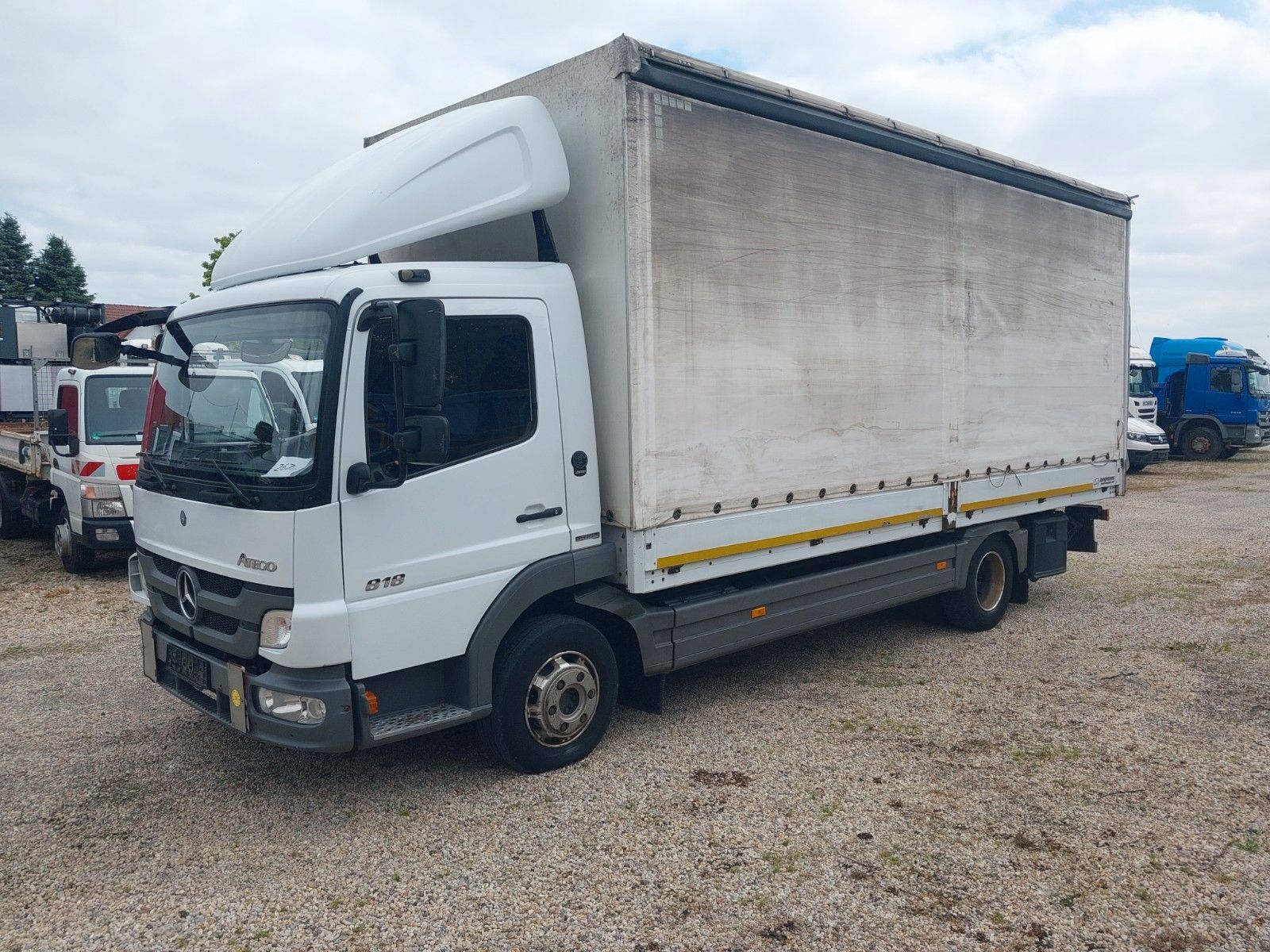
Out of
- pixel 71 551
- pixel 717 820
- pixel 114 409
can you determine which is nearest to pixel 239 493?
pixel 717 820

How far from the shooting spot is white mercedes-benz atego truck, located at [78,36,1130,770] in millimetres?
4129

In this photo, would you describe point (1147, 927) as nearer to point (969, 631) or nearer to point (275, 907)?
point (275, 907)

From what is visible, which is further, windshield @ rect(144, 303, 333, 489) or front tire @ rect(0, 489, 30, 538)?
front tire @ rect(0, 489, 30, 538)

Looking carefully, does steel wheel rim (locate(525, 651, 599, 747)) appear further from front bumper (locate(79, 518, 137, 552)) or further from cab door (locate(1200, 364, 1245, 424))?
cab door (locate(1200, 364, 1245, 424))

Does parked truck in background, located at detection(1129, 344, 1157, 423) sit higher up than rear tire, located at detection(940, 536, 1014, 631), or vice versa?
parked truck in background, located at detection(1129, 344, 1157, 423)

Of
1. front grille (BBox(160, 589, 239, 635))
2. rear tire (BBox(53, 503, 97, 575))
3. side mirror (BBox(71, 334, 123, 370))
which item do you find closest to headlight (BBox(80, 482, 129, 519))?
rear tire (BBox(53, 503, 97, 575))

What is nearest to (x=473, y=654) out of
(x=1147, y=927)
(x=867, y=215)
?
(x=1147, y=927)

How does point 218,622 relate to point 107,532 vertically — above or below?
above

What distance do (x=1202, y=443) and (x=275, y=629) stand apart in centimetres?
2712

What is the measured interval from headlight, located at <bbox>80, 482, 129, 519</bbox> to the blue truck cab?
25032 millimetres

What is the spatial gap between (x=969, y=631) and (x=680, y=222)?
4.56 metres

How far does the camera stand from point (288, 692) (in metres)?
4.07

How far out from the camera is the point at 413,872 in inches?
158

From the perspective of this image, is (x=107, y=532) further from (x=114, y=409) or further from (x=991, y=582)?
(x=991, y=582)
